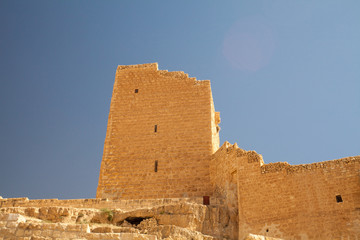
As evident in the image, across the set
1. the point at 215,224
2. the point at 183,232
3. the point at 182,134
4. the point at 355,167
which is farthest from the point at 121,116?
the point at 355,167

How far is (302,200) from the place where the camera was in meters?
12.7

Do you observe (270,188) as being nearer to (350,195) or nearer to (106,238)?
(350,195)

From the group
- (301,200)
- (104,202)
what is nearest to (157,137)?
(104,202)

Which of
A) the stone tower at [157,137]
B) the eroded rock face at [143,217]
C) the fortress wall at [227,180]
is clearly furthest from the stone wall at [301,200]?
the stone tower at [157,137]

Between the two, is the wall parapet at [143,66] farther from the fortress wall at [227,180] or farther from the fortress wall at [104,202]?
the fortress wall at [104,202]

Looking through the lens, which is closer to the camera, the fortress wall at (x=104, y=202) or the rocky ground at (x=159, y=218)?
the rocky ground at (x=159, y=218)

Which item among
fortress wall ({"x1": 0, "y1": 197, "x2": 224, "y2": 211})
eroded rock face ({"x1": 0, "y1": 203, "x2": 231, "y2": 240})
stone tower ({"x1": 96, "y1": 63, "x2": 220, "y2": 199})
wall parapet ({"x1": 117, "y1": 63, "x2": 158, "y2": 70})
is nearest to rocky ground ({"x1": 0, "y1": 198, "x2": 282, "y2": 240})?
eroded rock face ({"x1": 0, "y1": 203, "x2": 231, "y2": 240})

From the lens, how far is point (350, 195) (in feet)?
40.0

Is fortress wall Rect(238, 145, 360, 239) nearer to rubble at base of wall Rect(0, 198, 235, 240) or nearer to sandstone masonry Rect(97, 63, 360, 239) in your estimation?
sandstone masonry Rect(97, 63, 360, 239)

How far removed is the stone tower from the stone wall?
317 centimetres

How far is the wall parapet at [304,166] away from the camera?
12.7m

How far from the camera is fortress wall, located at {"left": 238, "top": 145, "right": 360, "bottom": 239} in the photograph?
12023 mm

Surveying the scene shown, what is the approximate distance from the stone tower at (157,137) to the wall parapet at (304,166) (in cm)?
347

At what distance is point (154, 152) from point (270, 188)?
6139mm
